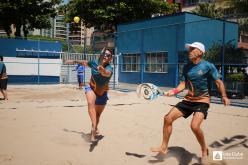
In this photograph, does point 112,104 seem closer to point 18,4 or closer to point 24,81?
point 24,81

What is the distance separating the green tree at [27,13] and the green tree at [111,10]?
405 cm

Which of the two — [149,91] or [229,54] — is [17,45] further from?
[149,91]

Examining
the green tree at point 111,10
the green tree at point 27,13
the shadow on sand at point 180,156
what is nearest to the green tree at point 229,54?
the shadow on sand at point 180,156

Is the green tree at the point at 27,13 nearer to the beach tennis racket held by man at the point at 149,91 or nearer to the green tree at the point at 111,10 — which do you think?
the green tree at the point at 111,10

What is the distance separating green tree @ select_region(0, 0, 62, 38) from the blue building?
845cm

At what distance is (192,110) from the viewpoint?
4.97m

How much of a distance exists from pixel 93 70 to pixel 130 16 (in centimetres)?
2882

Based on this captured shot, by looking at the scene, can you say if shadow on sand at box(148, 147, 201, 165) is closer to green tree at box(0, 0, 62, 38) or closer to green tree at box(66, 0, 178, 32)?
green tree at box(0, 0, 62, 38)

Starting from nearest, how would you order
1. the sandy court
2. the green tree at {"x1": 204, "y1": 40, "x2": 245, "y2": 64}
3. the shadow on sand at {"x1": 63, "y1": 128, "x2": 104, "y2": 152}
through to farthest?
the sandy court, the shadow on sand at {"x1": 63, "y1": 128, "x2": 104, "y2": 152}, the green tree at {"x1": 204, "y1": 40, "x2": 245, "y2": 64}

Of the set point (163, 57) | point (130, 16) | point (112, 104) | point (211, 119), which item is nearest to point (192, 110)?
point (211, 119)

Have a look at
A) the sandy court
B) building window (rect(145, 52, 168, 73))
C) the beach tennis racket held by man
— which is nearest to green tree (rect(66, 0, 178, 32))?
building window (rect(145, 52, 168, 73))

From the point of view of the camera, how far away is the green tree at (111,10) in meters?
33.2

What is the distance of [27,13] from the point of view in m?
28.9

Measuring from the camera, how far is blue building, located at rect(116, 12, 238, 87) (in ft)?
66.6
